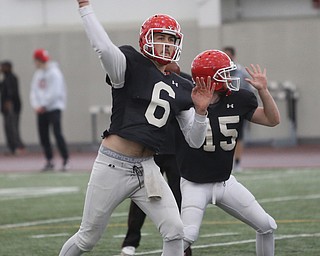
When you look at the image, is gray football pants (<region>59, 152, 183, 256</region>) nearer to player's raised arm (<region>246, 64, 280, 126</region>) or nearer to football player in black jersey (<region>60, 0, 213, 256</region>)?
football player in black jersey (<region>60, 0, 213, 256</region>)

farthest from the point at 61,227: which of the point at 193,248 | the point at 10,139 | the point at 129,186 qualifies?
the point at 10,139

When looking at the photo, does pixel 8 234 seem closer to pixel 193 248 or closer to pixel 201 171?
pixel 193 248

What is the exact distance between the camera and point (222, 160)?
820cm

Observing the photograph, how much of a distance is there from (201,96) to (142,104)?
40cm

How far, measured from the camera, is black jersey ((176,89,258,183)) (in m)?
8.16

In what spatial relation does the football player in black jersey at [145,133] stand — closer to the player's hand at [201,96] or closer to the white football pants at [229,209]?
the player's hand at [201,96]

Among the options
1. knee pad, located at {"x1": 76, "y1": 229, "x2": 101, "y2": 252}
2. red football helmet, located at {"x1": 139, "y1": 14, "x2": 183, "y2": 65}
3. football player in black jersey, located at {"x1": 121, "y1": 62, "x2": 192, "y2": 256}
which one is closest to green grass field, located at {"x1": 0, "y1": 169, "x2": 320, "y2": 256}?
football player in black jersey, located at {"x1": 121, "y1": 62, "x2": 192, "y2": 256}

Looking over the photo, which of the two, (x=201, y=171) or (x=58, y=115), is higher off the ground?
(x=201, y=171)

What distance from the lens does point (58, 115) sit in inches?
712

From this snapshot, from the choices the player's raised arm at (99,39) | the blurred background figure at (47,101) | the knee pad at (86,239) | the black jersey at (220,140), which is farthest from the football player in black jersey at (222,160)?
the blurred background figure at (47,101)

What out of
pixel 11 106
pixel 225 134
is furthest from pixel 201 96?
pixel 11 106

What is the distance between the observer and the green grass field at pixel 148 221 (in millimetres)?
9664

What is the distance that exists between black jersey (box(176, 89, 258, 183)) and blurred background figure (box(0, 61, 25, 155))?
15.0 m

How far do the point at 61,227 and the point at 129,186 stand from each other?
4.13 metres
